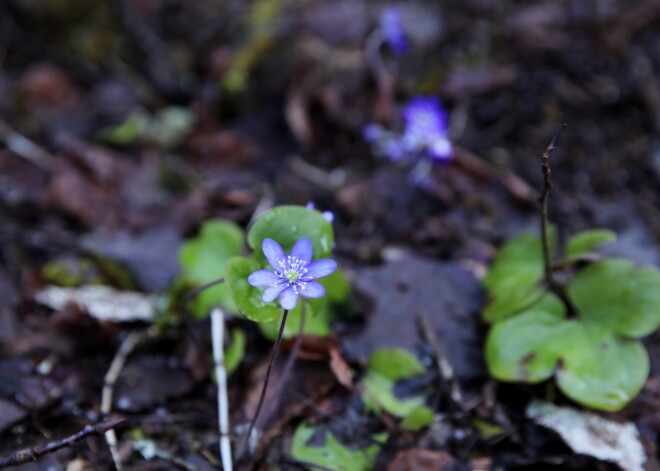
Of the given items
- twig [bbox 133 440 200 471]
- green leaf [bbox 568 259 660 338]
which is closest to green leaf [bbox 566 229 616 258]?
→ green leaf [bbox 568 259 660 338]

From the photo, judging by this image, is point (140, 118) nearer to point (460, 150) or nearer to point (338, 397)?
point (460, 150)

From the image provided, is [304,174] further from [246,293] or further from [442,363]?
[246,293]

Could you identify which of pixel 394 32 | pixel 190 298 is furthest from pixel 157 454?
pixel 394 32

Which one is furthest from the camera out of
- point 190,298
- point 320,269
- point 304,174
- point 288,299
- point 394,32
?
point 394,32

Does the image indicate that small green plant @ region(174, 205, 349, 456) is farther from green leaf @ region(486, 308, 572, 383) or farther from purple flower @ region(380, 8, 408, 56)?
purple flower @ region(380, 8, 408, 56)

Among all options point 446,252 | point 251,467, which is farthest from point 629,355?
point 251,467
